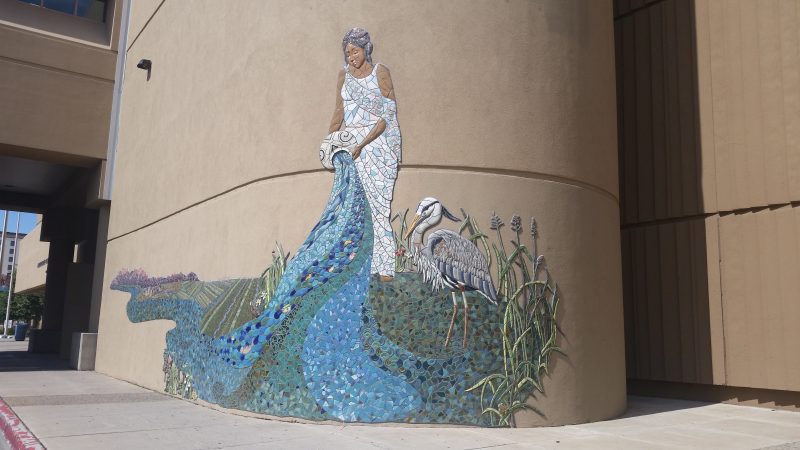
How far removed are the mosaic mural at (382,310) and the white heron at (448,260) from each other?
17 mm

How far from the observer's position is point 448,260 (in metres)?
10.2

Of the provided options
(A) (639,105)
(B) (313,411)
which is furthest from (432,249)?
(A) (639,105)

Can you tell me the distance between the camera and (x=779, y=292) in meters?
12.6

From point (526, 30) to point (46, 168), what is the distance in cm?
1745

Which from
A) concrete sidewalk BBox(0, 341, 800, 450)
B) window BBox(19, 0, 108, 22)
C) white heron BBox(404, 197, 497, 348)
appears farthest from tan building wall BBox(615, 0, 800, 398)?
window BBox(19, 0, 108, 22)

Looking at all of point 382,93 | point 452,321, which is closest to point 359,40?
point 382,93

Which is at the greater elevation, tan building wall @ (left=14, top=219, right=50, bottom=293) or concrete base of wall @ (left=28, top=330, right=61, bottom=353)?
tan building wall @ (left=14, top=219, right=50, bottom=293)

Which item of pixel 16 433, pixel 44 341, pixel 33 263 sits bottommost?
pixel 16 433

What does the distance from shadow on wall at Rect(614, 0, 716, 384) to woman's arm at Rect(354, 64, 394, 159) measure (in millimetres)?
7362

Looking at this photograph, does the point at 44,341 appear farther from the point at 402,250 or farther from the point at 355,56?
the point at 402,250

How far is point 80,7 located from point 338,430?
658 inches

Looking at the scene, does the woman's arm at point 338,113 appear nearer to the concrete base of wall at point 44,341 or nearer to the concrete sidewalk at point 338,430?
the concrete sidewalk at point 338,430

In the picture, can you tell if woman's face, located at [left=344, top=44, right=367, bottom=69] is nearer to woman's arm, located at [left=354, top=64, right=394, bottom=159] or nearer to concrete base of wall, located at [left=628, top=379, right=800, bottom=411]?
woman's arm, located at [left=354, top=64, right=394, bottom=159]

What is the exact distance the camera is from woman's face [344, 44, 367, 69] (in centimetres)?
1103
